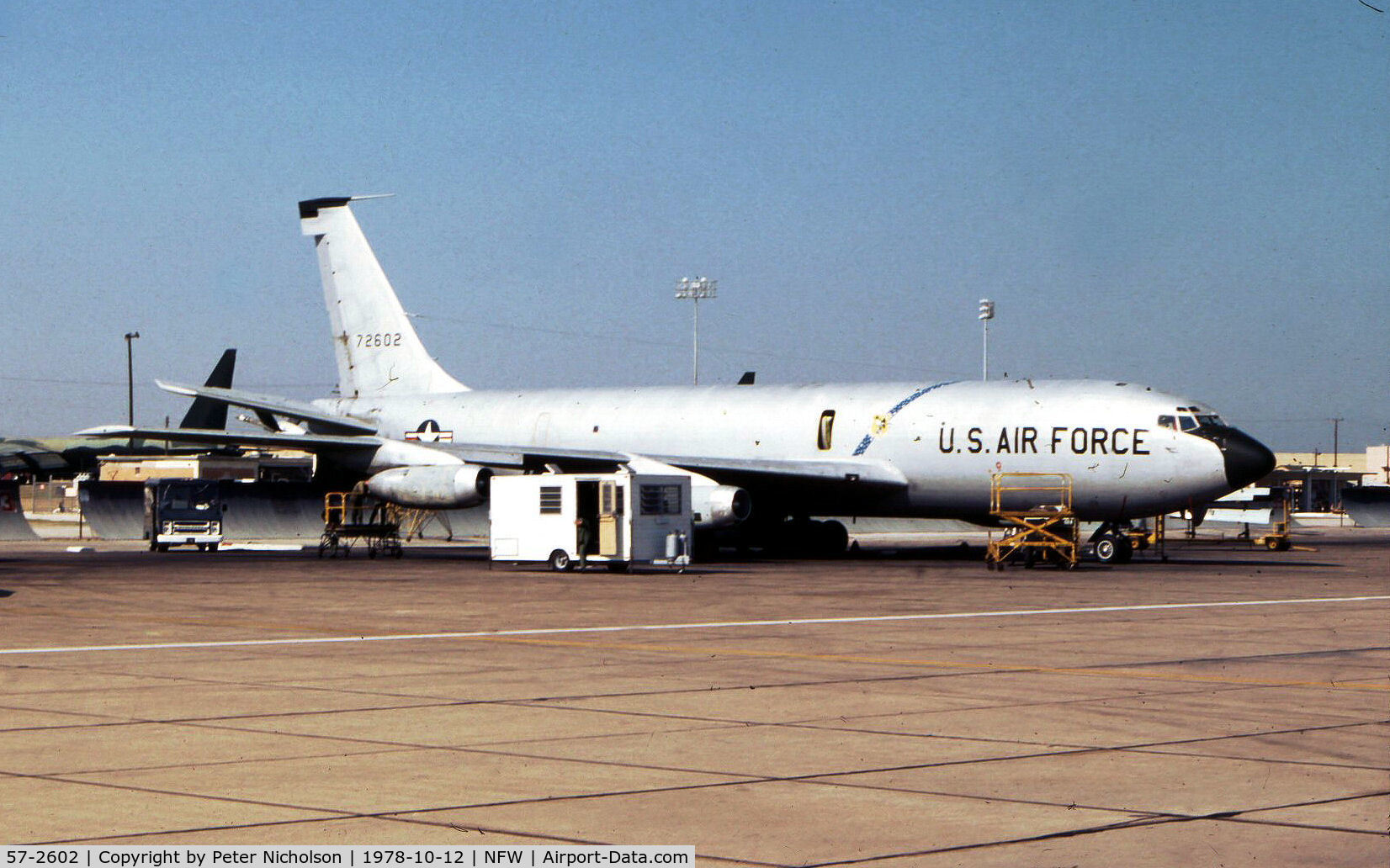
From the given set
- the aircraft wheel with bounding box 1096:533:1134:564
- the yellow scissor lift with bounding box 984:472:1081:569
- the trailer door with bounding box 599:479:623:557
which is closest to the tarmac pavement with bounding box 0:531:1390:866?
the trailer door with bounding box 599:479:623:557

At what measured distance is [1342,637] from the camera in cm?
1878

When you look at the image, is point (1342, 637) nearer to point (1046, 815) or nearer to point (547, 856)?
point (1046, 815)

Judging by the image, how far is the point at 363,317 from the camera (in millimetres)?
49688

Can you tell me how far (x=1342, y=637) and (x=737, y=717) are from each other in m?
9.88

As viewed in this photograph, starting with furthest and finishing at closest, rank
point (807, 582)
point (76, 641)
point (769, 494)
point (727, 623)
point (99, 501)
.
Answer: point (99, 501) < point (769, 494) < point (807, 582) < point (727, 623) < point (76, 641)

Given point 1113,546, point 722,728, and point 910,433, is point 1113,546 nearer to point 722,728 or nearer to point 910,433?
point 910,433

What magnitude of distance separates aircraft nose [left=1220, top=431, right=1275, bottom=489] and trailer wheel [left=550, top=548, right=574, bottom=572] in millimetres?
13997

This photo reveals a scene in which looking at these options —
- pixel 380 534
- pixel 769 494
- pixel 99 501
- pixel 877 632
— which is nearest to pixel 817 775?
pixel 877 632

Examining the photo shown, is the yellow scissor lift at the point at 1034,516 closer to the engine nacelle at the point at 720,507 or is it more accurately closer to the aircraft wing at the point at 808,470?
the aircraft wing at the point at 808,470

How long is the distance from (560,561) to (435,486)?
6.28 metres

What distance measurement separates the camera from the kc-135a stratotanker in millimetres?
35281

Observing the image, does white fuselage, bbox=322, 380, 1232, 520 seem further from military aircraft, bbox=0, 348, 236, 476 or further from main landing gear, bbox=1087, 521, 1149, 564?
military aircraft, bbox=0, 348, 236, 476

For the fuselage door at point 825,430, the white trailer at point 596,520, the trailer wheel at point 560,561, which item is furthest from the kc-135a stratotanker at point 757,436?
the trailer wheel at point 560,561
